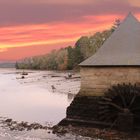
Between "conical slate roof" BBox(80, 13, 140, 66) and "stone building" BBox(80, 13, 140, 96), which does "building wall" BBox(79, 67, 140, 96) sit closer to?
"stone building" BBox(80, 13, 140, 96)

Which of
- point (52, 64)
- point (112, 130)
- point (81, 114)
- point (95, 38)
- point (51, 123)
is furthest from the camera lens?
point (52, 64)

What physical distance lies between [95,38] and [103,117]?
97.3 meters

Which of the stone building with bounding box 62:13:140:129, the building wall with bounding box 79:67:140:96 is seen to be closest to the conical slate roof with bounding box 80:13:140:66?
the stone building with bounding box 62:13:140:129

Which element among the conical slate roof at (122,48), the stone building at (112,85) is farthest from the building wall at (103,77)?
the conical slate roof at (122,48)

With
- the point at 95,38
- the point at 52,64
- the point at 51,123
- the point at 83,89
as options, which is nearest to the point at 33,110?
the point at 51,123

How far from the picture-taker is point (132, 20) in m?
27.1

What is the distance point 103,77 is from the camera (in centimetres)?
2531

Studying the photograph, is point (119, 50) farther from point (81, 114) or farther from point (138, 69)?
point (81, 114)

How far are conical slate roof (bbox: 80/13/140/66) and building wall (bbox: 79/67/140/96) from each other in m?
0.39

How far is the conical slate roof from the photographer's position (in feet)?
82.8

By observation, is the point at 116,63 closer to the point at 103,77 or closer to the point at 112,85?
the point at 103,77

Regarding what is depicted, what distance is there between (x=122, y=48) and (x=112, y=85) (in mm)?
2686

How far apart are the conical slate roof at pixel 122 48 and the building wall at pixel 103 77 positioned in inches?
15.2

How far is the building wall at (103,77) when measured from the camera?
81.0 ft
